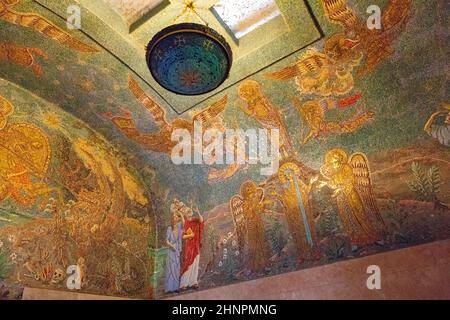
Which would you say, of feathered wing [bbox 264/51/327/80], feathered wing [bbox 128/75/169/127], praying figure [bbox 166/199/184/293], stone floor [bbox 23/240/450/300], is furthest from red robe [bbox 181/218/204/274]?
feathered wing [bbox 264/51/327/80]

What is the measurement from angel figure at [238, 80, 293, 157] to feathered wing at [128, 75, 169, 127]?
62.8 inches

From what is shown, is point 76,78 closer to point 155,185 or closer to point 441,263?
point 155,185

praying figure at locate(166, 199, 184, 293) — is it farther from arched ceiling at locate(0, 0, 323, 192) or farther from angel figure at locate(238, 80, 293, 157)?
angel figure at locate(238, 80, 293, 157)

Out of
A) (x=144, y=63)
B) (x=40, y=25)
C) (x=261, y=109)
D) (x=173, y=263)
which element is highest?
(x=40, y=25)

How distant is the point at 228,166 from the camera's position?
7.55 metres

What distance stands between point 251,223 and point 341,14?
393 cm

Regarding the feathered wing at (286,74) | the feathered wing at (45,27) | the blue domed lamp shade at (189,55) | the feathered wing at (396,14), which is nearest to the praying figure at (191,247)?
the feathered wing at (286,74)

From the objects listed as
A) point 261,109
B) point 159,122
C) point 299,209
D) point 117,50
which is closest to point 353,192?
point 299,209

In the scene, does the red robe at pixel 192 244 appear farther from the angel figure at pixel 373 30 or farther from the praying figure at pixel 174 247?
the angel figure at pixel 373 30

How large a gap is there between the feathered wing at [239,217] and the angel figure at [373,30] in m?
3.42

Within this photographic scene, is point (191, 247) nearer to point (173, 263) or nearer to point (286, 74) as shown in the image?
point (173, 263)

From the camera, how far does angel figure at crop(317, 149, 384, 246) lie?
5828mm

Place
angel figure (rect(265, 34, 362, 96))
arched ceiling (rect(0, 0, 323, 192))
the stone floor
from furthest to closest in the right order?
angel figure (rect(265, 34, 362, 96))
arched ceiling (rect(0, 0, 323, 192))
the stone floor

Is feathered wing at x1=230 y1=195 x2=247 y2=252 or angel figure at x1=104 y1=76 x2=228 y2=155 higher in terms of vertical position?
angel figure at x1=104 y1=76 x2=228 y2=155
